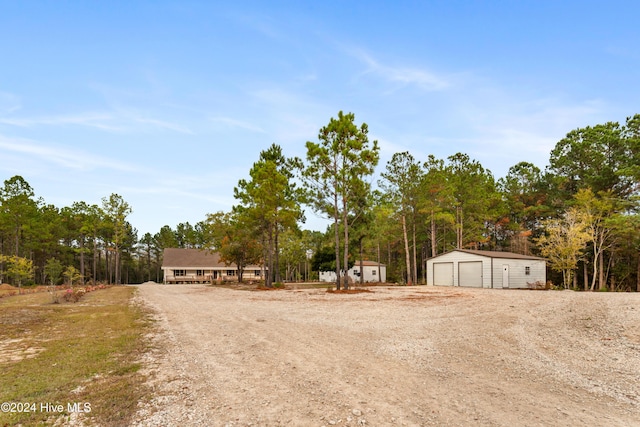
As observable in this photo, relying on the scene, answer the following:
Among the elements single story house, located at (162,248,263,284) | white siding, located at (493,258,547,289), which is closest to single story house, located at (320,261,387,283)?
single story house, located at (162,248,263,284)

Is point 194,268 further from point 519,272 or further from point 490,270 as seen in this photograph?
point 519,272

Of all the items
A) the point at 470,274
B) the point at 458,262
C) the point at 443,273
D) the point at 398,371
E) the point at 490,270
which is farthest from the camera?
the point at 443,273

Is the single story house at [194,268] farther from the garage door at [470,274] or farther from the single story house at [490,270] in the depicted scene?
the garage door at [470,274]

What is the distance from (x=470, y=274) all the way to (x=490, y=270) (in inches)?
81.6

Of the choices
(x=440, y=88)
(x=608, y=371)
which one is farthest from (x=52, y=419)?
(x=440, y=88)

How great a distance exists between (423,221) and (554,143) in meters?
18.4

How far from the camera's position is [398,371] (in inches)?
230

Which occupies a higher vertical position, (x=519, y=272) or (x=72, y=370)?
(x=72, y=370)

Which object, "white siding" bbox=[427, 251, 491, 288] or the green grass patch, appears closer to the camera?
the green grass patch

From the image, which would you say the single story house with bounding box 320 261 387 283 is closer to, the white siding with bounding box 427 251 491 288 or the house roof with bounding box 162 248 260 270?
the white siding with bounding box 427 251 491 288

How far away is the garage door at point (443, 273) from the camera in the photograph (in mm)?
31422

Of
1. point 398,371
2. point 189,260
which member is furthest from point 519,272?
point 189,260

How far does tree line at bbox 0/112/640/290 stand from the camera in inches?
1049

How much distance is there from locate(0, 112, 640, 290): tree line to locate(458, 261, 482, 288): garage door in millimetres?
6618
